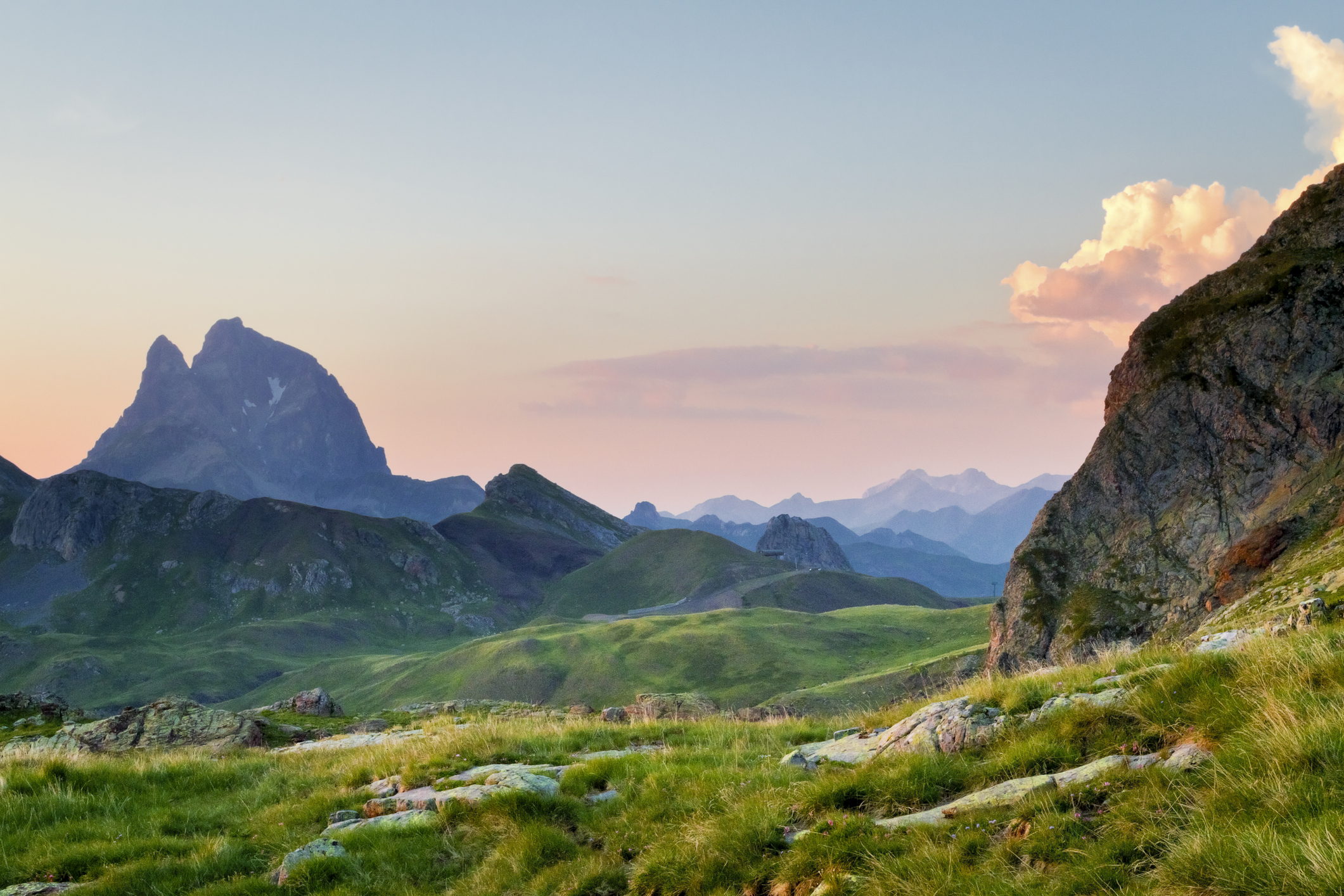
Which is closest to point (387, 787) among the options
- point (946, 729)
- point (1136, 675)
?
point (946, 729)

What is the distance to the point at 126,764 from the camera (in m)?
20.1

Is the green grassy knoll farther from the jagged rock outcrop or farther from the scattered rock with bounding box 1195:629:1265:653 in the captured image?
the scattered rock with bounding box 1195:629:1265:653

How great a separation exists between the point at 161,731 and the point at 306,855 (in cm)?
2605

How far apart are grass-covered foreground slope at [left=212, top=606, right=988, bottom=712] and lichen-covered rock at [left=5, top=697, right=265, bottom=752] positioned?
88770 millimetres

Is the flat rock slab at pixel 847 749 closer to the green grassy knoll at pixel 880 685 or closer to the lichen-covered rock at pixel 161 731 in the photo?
the lichen-covered rock at pixel 161 731

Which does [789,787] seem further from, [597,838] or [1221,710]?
[1221,710]

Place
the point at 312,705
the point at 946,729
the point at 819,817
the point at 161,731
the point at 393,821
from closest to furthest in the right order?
the point at 819,817 → the point at 946,729 → the point at 393,821 → the point at 161,731 → the point at 312,705

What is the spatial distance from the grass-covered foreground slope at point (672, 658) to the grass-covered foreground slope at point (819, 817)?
103980 mm

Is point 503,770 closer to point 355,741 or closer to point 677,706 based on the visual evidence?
point 355,741

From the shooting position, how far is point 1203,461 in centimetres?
6706

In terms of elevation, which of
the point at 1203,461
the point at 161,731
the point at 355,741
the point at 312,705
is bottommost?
the point at 312,705

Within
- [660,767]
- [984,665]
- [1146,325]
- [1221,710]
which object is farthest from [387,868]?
[1146,325]

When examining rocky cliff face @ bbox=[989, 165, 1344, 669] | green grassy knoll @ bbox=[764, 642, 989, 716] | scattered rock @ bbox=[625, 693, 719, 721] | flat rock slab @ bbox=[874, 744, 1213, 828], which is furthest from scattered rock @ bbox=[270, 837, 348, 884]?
green grassy knoll @ bbox=[764, 642, 989, 716]

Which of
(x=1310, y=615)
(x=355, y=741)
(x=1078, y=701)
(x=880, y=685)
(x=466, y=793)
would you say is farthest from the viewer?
(x=880, y=685)
